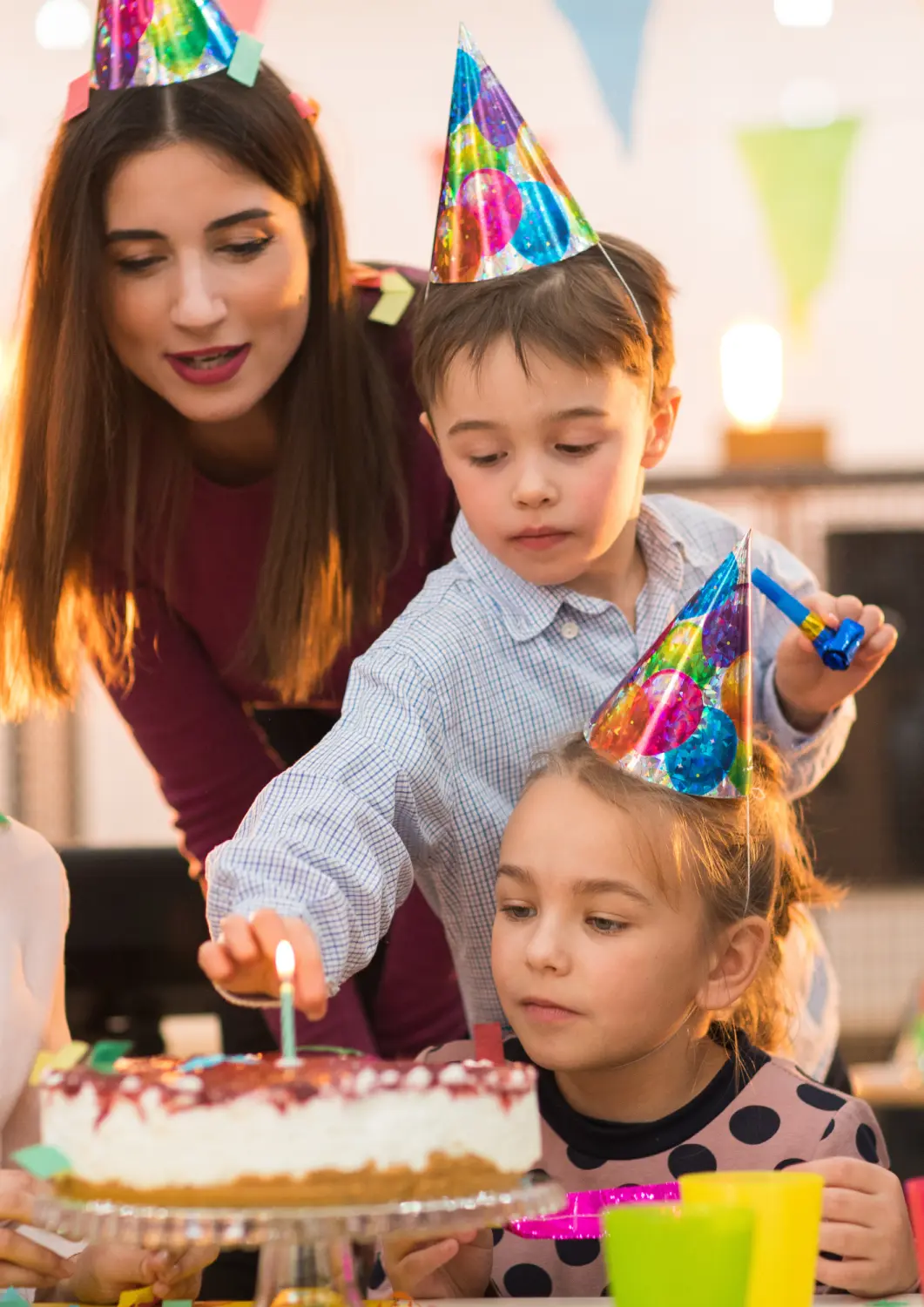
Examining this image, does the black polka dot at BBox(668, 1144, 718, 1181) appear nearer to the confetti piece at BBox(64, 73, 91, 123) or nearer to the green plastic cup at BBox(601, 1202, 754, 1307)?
the green plastic cup at BBox(601, 1202, 754, 1307)

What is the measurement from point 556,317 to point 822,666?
326 mm

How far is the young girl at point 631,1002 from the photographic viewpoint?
1114 millimetres

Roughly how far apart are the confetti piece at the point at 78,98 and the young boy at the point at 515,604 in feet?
1.22

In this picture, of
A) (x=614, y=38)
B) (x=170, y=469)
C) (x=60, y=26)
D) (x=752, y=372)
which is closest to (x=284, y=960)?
(x=170, y=469)

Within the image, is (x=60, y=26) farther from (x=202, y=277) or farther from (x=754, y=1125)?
(x=754, y=1125)

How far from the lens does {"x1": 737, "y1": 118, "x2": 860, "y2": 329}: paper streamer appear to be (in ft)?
13.3

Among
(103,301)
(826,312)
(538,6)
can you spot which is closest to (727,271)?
(826,312)

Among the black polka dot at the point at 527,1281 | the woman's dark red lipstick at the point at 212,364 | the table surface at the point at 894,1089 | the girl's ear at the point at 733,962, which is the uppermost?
the woman's dark red lipstick at the point at 212,364

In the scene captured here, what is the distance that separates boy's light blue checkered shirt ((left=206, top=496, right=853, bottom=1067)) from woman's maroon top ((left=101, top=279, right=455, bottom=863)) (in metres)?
0.23

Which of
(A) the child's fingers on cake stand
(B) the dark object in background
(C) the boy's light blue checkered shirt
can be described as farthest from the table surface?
(A) the child's fingers on cake stand

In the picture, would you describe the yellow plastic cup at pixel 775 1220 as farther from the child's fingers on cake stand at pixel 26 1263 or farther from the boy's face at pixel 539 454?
the boy's face at pixel 539 454

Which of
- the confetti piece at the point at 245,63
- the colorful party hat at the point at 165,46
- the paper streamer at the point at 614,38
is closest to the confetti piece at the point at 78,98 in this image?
the colorful party hat at the point at 165,46

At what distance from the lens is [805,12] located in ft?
13.7

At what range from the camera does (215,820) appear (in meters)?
1.75
